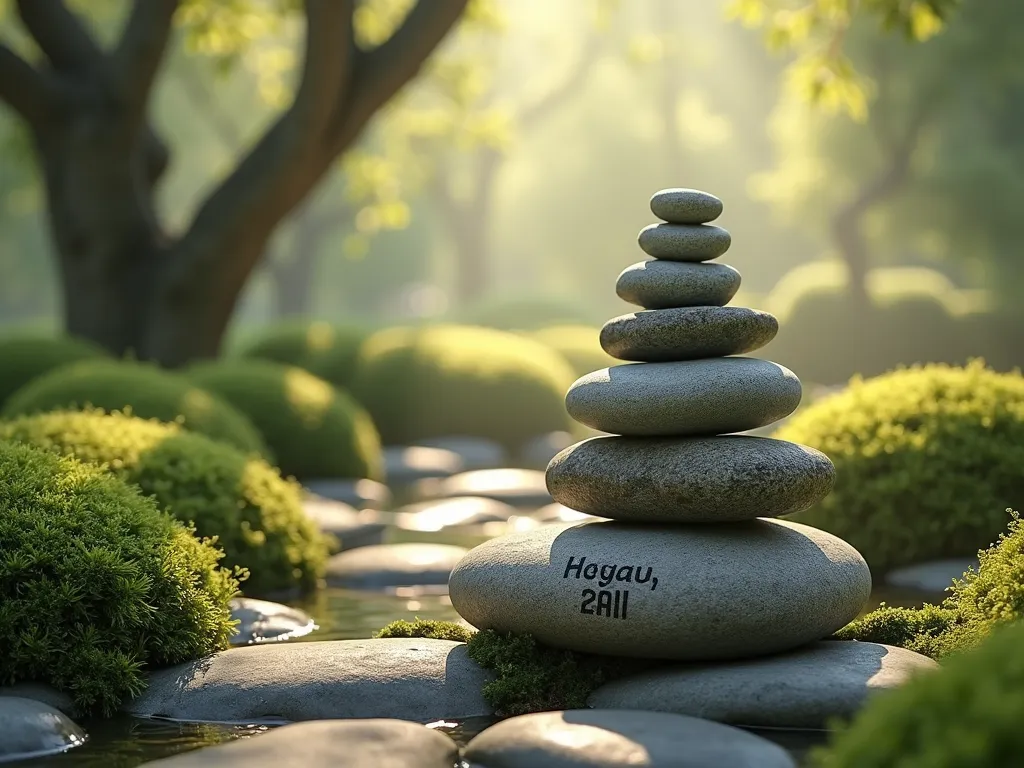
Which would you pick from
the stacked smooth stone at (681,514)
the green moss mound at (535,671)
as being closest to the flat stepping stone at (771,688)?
the stacked smooth stone at (681,514)

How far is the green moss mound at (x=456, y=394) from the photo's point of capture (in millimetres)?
21938

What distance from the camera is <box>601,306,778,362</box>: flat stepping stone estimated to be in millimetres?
7025

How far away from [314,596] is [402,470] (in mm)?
9031

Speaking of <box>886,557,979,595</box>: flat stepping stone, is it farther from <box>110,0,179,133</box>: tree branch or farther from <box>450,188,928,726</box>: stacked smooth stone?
<box>110,0,179,133</box>: tree branch

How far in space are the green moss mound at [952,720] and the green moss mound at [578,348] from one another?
81.2ft

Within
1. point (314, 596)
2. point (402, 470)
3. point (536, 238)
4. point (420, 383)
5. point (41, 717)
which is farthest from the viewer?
point (536, 238)

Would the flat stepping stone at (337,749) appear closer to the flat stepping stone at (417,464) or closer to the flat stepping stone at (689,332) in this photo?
the flat stepping stone at (689,332)

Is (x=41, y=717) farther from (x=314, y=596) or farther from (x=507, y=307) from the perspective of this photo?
(x=507, y=307)

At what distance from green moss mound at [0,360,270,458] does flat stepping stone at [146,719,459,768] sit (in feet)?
22.6

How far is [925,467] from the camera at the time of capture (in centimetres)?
994

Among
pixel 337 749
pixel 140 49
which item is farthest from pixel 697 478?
pixel 140 49

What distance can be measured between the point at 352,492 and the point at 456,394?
7051 mm

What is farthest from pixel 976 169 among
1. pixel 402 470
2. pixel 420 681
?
pixel 420 681

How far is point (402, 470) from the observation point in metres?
19.0
